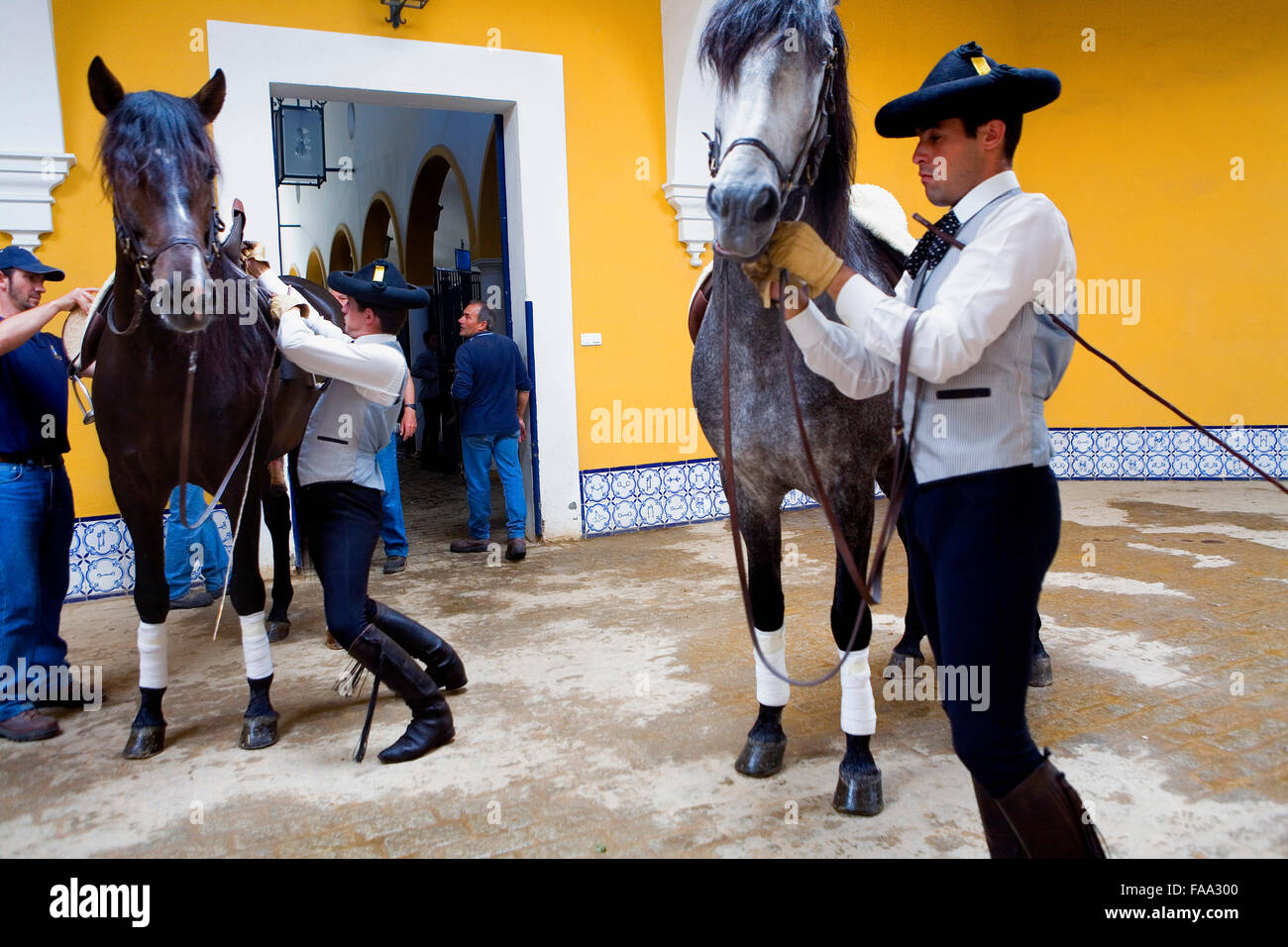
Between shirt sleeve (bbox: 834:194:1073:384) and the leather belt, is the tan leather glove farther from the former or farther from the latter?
the leather belt

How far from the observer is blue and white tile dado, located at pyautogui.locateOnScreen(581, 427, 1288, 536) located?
7039 millimetres

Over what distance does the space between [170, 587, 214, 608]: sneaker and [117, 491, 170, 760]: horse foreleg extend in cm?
221

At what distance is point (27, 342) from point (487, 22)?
4.13m

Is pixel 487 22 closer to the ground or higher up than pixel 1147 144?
higher up

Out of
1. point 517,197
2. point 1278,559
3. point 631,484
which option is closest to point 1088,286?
point 1278,559

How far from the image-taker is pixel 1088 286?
879cm

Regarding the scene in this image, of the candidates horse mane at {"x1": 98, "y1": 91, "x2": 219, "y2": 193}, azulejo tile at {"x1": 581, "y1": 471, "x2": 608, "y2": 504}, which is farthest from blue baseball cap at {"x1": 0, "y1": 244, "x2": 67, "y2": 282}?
azulejo tile at {"x1": 581, "y1": 471, "x2": 608, "y2": 504}

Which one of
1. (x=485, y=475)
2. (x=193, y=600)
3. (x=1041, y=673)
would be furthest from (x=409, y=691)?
(x=485, y=475)

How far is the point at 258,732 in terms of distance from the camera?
3221mm

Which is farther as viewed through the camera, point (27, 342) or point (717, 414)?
point (27, 342)

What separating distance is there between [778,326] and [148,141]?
196 cm

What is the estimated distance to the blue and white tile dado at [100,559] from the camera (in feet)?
17.6

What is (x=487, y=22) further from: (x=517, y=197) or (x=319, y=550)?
(x=319, y=550)
